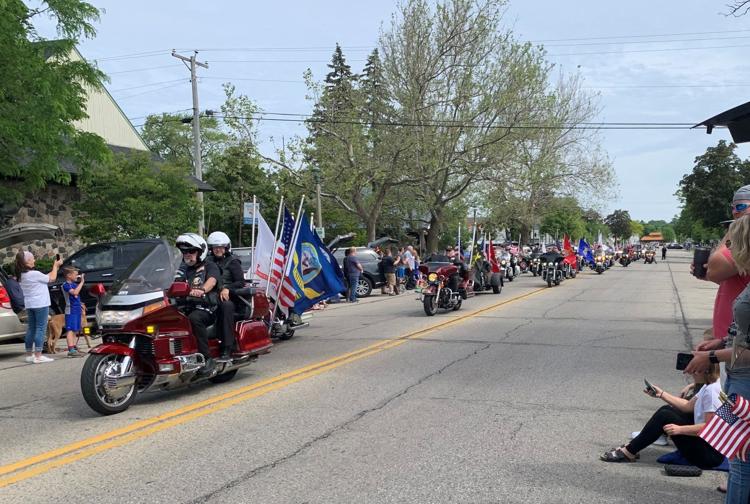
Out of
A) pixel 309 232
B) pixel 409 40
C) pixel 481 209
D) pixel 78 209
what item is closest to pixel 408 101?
pixel 409 40

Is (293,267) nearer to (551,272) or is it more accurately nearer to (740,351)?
(740,351)

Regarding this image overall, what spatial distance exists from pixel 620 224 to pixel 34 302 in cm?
14431

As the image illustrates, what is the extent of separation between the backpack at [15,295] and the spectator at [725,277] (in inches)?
395

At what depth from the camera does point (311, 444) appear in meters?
5.50

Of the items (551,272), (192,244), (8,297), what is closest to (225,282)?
(192,244)

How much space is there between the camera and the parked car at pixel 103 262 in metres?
12.9

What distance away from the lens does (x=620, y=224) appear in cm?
14225

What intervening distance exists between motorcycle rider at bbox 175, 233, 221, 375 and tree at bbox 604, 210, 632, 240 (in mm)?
141256

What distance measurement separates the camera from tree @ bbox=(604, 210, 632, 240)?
5576 inches

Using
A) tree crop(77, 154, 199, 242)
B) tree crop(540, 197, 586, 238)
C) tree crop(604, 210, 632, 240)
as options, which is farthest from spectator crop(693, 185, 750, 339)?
tree crop(604, 210, 632, 240)

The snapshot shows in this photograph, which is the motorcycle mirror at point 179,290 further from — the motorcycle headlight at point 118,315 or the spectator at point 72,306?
the spectator at point 72,306

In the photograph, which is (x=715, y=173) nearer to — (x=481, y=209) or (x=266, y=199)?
(x=481, y=209)

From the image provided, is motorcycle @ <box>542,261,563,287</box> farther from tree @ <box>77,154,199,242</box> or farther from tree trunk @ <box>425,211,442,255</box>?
tree @ <box>77,154,199,242</box>

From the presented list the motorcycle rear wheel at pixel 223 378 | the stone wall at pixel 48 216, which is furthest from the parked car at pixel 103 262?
the stone wall at pixel 48 216
